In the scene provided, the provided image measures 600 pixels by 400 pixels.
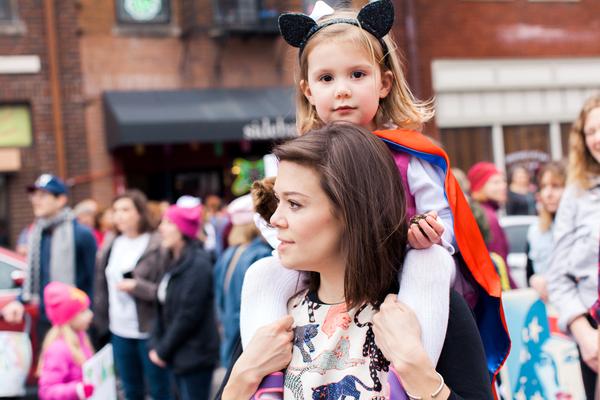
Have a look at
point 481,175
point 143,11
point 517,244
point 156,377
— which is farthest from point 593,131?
point 143,11

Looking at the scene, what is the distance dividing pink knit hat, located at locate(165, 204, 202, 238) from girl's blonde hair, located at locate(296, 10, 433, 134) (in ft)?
12.5

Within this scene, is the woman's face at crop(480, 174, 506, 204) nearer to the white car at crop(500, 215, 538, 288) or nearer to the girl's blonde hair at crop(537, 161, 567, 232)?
the girl's blonde hair at crop(537, 161, 567, 232)

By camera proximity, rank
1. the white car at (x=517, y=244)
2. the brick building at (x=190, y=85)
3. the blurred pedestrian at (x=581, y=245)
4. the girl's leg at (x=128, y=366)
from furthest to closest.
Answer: the brick building at (x=190, y=85)
the white car at (x=517, y=244)
the girl's leg at (x=128, y=366)
the blurred pedestrian at (x=581, y=245)

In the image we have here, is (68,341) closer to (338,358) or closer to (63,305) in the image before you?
(63,305)

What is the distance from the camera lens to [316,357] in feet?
6.86

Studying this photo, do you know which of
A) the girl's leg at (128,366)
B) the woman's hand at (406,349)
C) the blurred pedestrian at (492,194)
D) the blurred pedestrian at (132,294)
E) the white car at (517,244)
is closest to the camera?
the woman's hand at (406,349)

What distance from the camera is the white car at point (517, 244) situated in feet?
28.1

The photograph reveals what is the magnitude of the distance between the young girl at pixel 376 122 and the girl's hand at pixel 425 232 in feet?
0.50

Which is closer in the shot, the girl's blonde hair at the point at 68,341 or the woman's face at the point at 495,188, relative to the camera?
the girl's blonde hair at the point at 68,341

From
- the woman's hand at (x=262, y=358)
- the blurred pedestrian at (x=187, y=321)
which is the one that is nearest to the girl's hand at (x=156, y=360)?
the blurred pedestrian at (x=187, y=321)

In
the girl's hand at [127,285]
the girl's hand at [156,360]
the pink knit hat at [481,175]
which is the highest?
the pink knit hat at [481,175]

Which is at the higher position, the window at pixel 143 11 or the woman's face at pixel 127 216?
the window at pixel 143 11

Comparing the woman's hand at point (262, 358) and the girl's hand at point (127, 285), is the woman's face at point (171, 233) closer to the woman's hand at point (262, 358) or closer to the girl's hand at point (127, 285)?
the girl's hand at point (127, 285)

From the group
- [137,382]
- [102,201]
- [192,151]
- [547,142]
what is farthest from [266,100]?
[137,382]
